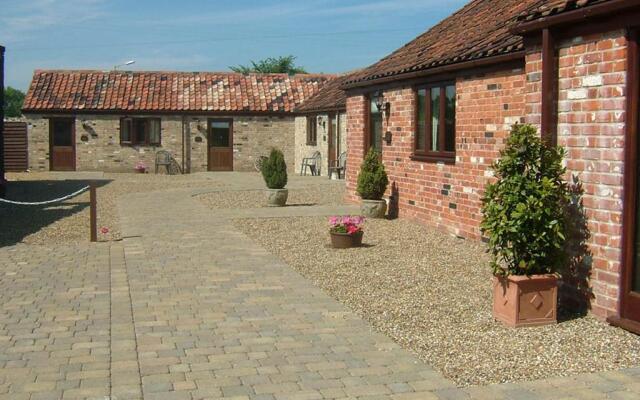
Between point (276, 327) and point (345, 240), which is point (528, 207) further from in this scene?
point (345, 240)

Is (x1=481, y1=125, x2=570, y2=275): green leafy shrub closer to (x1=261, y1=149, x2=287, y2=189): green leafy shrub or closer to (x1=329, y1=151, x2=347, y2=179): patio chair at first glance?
(x1=261, y1=149, x2=287, y2=189): green leafy shrub

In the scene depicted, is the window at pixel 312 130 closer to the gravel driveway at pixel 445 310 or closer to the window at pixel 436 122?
the window at pixel 436 122

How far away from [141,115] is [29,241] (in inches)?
884

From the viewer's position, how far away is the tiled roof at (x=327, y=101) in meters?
26.8

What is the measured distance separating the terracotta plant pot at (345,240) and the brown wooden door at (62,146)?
25599 millimetres

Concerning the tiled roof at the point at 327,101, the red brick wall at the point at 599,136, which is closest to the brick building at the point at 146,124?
the tiled roof at the point at 327,101

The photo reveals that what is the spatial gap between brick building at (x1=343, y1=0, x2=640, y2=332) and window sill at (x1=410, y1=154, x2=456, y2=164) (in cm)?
3

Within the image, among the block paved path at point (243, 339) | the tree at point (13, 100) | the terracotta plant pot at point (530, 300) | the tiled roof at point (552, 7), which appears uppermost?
the tree at point (13, 100)

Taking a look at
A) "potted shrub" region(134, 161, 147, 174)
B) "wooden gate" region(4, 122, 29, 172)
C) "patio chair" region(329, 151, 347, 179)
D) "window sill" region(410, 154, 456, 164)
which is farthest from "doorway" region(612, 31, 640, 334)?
"wooden gate" region(4, 122, 29, 172)

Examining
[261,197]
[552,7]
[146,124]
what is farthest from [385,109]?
[146,124]

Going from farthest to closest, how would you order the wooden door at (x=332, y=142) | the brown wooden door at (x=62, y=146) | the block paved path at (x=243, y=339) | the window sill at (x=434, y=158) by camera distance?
the brown wooden door at (x=62, y=146)
the wooden door at (x=332, y=142)
the window sill at (x=434, y=158)
the block paved path at (x=243, y=339)

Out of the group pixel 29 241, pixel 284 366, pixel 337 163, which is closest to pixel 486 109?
pixel 284 366

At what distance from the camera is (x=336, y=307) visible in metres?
7.41

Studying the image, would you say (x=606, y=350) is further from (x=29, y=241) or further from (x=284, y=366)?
(x=29, y=241)
